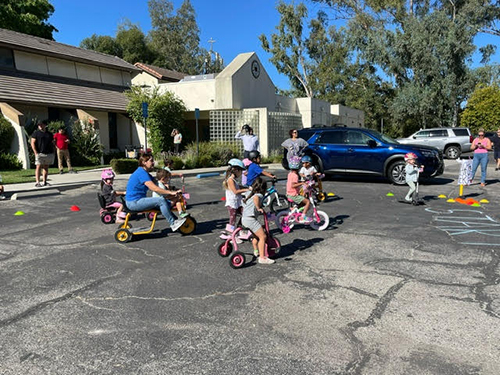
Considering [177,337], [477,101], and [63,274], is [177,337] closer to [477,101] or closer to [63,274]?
[63,274]

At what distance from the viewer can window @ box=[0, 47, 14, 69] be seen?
62.5ft

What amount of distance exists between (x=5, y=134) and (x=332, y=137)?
13.4 meters

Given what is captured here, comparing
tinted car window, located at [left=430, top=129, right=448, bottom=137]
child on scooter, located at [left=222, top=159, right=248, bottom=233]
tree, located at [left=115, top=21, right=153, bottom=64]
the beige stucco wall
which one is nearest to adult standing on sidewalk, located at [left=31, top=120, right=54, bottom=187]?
child on scooter, located at [left=222, top=159, right=248, bottom=233]

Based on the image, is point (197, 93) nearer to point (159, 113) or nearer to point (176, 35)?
point (159, 113)

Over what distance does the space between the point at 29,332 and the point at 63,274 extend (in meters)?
1.51

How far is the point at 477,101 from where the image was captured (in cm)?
3281

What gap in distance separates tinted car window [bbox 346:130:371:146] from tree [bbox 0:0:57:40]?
2722 cm

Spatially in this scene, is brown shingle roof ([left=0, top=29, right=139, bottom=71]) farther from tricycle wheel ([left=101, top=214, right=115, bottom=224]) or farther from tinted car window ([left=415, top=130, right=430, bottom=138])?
tinted car window ([left=415, top=130, right=430, bottom=138])

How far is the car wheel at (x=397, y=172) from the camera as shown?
11977mm

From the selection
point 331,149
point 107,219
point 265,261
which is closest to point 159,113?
point 331,149

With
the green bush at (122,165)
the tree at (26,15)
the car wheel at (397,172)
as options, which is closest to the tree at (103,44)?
the tree at (26,15)

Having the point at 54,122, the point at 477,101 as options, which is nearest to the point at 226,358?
the point at 54,122

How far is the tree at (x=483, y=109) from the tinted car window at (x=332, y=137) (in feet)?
81.7

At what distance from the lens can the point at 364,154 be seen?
1248 centimetres
